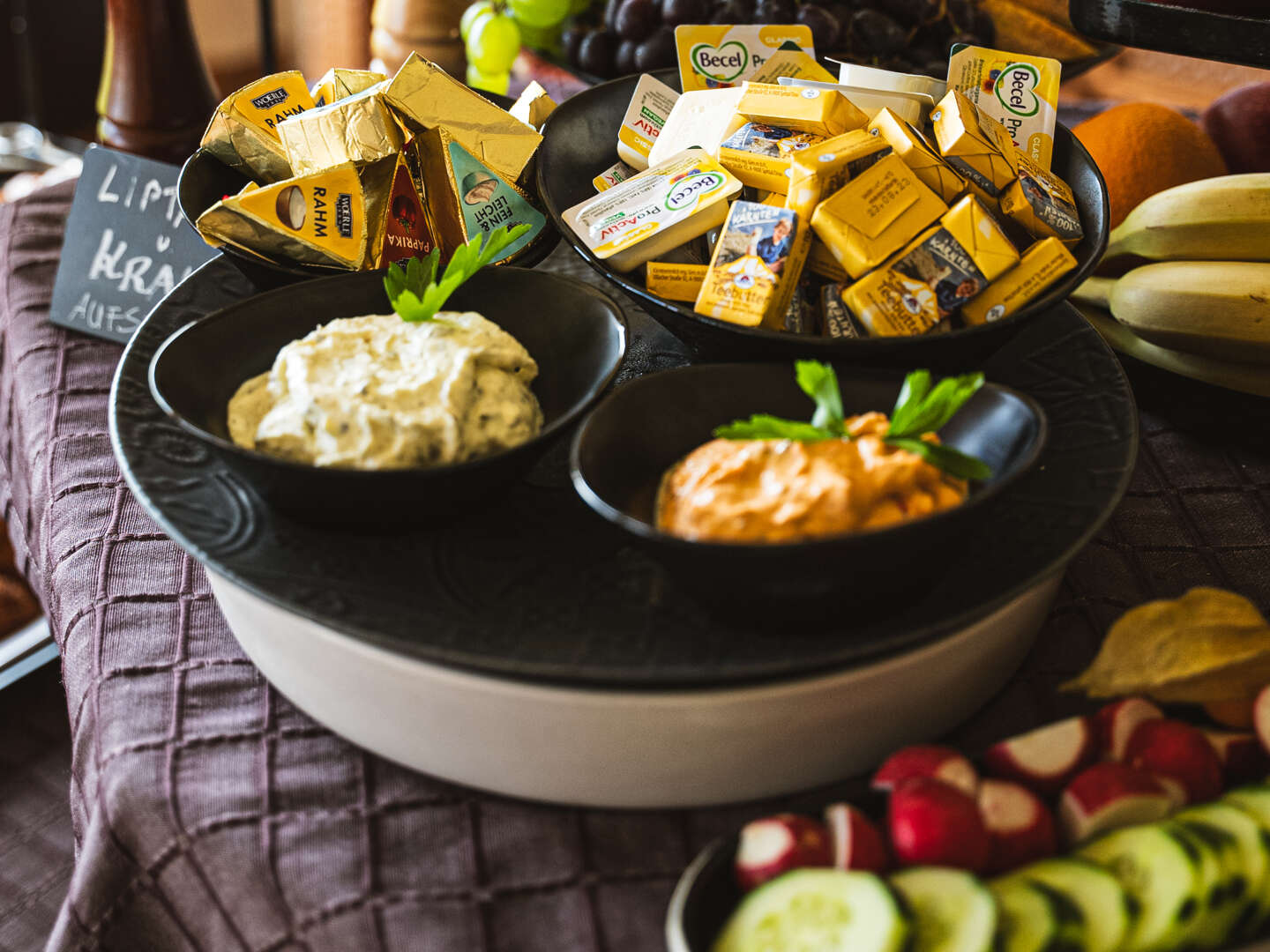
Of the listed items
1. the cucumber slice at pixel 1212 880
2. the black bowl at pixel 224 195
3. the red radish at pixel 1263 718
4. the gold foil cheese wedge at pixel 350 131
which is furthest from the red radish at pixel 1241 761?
the gold foil cheese wedge at pixel 350 131

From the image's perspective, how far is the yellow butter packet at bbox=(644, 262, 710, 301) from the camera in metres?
0.94

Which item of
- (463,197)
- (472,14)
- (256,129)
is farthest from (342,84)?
(472,14)

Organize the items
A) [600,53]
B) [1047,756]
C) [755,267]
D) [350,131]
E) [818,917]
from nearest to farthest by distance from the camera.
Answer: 1. [818,917]
2. [1047,756]
3. [755,267]
4. [350,131]
5. [600,53]

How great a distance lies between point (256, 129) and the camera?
1.10 metres

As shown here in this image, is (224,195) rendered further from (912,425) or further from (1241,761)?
(1241,761)

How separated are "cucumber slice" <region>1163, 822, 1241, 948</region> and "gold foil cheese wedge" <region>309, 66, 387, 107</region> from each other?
980 millimetres

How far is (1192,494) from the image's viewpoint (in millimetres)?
1059

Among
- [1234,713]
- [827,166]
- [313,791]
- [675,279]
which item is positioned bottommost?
[313,791]

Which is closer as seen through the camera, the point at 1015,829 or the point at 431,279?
the point at 1015,829

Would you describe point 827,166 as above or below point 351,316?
above

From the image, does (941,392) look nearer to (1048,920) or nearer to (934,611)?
(934,611)

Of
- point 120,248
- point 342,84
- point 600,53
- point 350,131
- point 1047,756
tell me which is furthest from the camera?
point 600,53

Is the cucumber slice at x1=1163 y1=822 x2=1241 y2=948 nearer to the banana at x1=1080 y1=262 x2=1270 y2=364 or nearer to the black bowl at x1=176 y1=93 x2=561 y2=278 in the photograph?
the banana at x1=1080 y1=262 x2=1270 y2=364

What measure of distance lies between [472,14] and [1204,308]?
1188 mm
